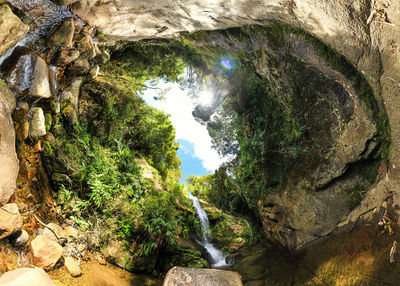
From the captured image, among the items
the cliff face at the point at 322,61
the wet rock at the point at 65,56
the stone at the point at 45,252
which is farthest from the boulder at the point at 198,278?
the wet rock at the point at 65,56

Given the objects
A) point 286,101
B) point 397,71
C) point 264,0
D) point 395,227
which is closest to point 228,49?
point 286,101

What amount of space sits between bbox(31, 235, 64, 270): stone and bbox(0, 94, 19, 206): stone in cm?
119

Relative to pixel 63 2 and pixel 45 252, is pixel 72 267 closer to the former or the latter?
pixel 45 252

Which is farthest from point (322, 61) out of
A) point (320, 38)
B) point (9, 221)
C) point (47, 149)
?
point (47, 149)

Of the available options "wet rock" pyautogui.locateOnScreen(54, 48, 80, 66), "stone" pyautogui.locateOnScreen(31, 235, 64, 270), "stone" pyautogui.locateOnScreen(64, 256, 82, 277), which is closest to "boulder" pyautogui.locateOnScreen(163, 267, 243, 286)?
"stone" pyautogui.locateOnScreen(64, 256, 82, 277)

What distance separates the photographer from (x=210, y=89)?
7.67 metres

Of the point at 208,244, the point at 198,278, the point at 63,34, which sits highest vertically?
the point at 63,34

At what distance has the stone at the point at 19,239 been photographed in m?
3.17

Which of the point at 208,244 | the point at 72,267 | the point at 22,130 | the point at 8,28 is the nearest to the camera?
the point at 8,28

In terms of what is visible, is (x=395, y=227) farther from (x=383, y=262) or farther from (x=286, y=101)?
(x=286, y=101)

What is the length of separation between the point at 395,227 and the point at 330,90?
8.52 ft

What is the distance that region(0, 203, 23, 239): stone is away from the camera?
2867 millimetres

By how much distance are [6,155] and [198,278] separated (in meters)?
3.75

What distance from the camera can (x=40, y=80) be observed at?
3695 millimetres
